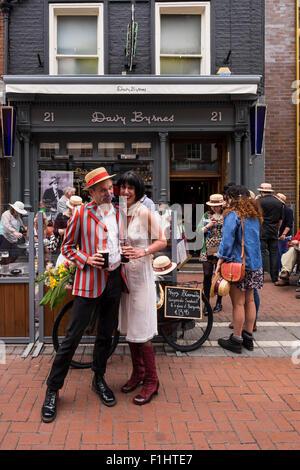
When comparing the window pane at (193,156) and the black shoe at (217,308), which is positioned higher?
the window pane at (193,156)

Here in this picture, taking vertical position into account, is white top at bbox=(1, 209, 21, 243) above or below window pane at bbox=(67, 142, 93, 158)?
below

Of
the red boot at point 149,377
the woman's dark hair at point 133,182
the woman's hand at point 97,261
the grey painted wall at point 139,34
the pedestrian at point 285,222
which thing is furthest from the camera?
the grey painted wall at point 139,34

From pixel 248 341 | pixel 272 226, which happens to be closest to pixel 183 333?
pixel 248 341

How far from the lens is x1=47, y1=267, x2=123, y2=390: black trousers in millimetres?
3338

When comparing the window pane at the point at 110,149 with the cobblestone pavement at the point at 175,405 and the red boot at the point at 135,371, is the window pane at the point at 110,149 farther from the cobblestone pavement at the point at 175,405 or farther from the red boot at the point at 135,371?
the red boot at the point at 135,371

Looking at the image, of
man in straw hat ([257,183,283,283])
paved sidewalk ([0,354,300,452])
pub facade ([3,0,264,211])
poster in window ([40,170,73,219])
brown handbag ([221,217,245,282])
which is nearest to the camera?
paved sidewalk ([0,354,300,452])

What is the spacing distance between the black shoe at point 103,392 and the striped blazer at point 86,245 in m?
0.82

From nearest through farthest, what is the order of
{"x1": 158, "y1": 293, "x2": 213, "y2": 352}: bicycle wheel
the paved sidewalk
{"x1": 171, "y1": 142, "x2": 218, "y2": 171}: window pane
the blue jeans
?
the paved sidewalk → {"x1": 158, "y1": 293, "x2": 213, "y2": 352}: bicycle wheel → the blue jeans → {"x1": 171, "y1": 142, "x2": 218, "y2": 171}: window pane

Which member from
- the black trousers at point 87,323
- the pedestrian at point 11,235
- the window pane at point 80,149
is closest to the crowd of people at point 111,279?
the black trousers at point 87,323

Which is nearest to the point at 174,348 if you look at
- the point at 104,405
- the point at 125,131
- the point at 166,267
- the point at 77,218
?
the point at 166,267

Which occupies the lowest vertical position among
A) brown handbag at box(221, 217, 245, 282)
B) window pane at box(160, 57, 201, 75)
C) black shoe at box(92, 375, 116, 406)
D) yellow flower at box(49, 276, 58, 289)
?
black shoe at box(92, 375, 116, 406)

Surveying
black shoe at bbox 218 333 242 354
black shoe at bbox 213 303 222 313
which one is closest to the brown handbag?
black shoe at bbox 218 333 242 354

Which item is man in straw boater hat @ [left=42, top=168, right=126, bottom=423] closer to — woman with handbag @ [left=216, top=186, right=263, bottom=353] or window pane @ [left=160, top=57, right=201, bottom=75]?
woman with handbag @ [left=216, top=186, right=263, bottom=353]

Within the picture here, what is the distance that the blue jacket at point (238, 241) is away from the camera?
15.0 feet
